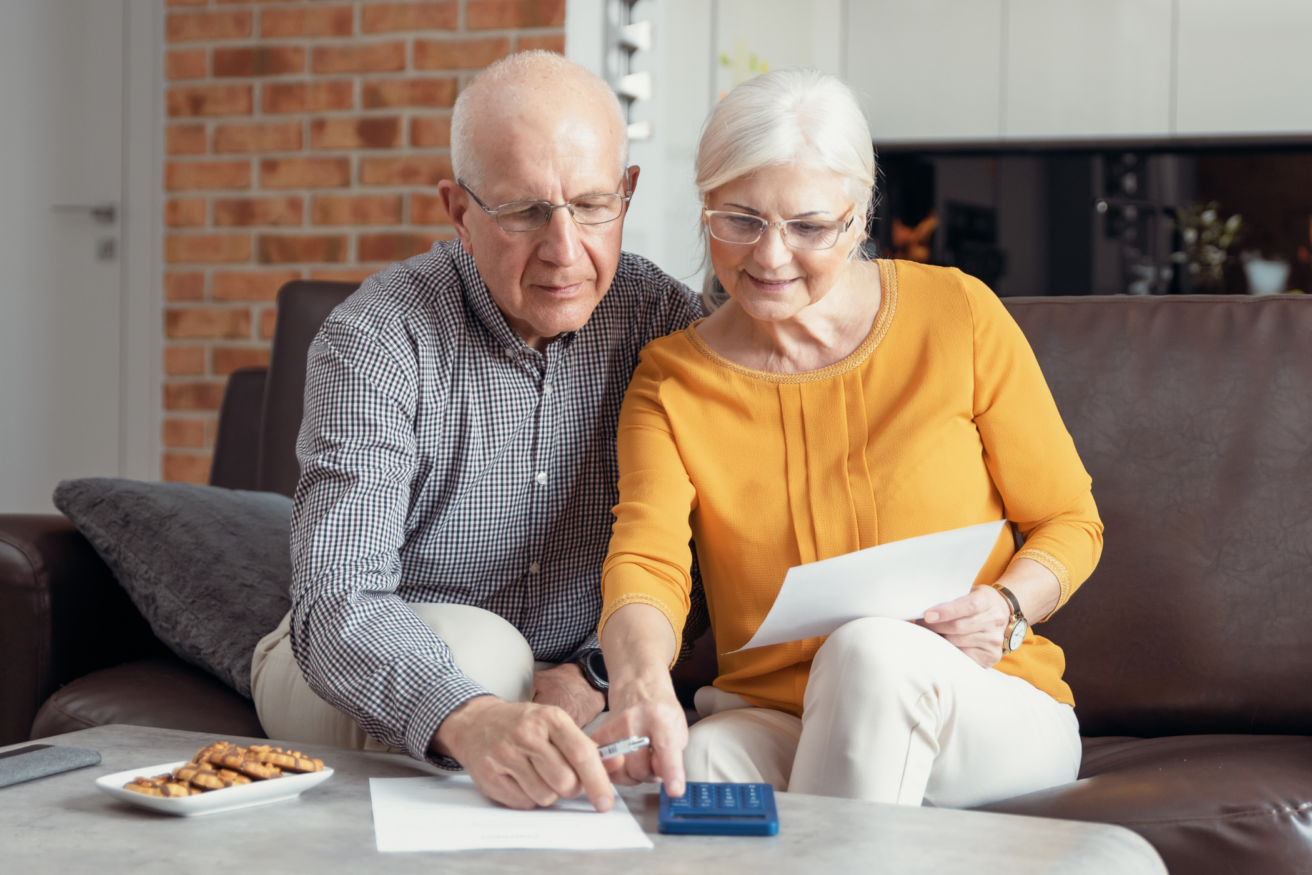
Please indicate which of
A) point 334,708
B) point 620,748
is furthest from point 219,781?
point 334,708

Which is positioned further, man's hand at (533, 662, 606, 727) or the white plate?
man's hand at (533, 662, 606, 727)

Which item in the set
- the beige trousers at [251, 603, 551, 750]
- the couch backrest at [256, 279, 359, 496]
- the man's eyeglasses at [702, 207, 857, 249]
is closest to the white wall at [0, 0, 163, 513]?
the couch backrest at [256, 279, 359, 496]

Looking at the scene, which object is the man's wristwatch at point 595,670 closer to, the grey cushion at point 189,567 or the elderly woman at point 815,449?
the elderly woman at point 815,449

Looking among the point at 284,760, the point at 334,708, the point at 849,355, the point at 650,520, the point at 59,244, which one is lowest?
the point at 334,708

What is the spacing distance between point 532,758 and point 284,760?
0.19m

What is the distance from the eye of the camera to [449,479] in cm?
145

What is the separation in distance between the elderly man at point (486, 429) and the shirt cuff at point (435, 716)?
66mm

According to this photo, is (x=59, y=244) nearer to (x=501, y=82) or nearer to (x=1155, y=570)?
(x=501, y=82)

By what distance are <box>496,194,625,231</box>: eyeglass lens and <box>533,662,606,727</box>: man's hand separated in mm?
517

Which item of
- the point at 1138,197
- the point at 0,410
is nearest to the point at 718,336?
the point at 0,410

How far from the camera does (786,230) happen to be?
1310 millimetres

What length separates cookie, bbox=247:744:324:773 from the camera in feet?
2.99

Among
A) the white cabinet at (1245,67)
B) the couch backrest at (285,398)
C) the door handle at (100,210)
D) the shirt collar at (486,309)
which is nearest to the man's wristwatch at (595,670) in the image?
the shirt collar at (486,309)

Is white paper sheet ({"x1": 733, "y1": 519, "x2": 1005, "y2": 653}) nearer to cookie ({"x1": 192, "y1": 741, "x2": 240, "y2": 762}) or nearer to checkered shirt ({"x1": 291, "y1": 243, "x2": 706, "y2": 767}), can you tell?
checkered shirt ({"x1": 291, "y1": 243, "x2": 706, "y2": 767})
